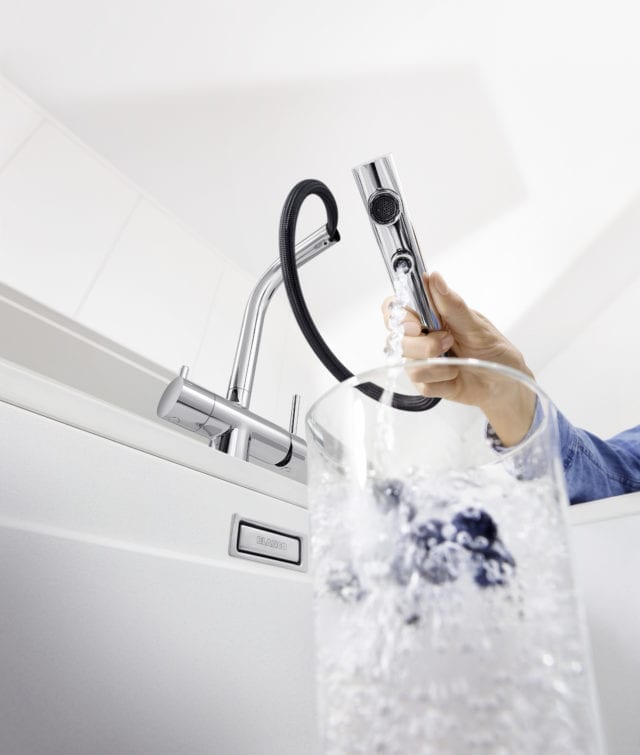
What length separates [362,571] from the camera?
159mm

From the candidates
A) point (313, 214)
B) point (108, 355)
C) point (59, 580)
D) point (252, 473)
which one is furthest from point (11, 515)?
point (313, 214)

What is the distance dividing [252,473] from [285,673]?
13 cm

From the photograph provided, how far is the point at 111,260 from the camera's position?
3.13 feet

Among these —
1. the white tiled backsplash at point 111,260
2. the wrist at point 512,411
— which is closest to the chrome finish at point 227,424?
the wrist at point 512,411

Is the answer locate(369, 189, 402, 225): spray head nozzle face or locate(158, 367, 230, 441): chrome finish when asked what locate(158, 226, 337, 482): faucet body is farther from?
locate(369, 189, 402, 225): spray head nozzle face

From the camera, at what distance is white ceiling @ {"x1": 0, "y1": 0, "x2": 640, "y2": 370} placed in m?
0.81

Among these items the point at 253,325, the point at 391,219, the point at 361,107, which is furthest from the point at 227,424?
the point at 361,107

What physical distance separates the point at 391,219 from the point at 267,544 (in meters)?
0.27

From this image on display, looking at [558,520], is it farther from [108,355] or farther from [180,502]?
[108,355]

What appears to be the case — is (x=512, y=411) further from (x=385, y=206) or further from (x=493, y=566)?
(x=385, y=206)

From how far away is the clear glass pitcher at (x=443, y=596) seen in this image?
0.14 meters

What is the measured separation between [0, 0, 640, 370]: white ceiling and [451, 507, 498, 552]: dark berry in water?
2.95 ft

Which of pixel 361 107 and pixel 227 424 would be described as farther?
pixel 361 107

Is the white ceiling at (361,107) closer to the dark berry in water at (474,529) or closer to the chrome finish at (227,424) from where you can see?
the chrome finish at (227,424)
